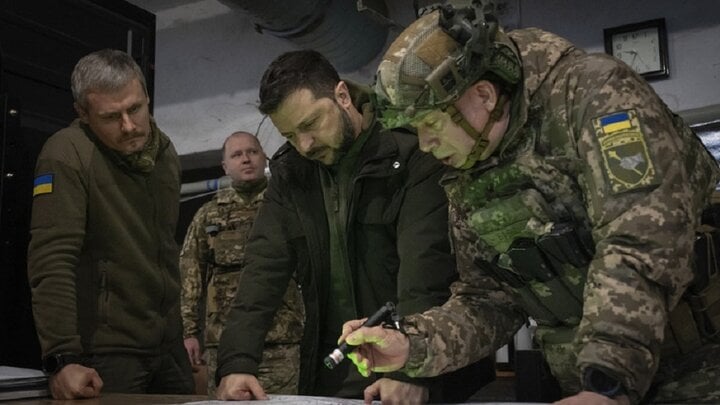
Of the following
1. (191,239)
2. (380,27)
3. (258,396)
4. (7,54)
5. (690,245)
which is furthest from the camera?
(380,27)

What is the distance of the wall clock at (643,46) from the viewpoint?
2.85 m

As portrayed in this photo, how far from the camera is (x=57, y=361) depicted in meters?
1.42

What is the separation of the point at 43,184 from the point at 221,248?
1.47 meters

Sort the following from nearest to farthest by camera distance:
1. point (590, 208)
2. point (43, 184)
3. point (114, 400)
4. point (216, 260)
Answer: point (590, 208) → point (114, 400) → point (43, 184) → point (216, 260)

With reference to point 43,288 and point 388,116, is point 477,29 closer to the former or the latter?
point 388,116

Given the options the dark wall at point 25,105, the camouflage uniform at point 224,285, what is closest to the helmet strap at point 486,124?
the dark wall at point 25,105

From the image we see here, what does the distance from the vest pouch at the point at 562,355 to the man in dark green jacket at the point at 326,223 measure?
19cm

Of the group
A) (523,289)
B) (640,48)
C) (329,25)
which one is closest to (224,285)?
(329,25)

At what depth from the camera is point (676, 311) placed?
42.2 inches

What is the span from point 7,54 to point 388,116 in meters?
0.88

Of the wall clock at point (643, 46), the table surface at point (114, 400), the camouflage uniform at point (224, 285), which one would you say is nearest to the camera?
the table surface at point (114, 400)

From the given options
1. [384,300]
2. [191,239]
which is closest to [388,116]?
[384,300]

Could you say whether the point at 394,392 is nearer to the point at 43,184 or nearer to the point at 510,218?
the point at 510,218

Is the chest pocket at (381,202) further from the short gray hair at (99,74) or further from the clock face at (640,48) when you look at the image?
the clock face at (640,48)
